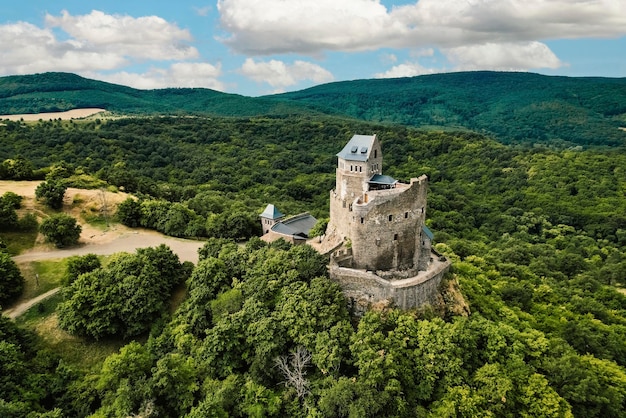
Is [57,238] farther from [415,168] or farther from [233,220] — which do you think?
[415,168]

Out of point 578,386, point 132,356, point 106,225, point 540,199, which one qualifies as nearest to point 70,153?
point 106,225

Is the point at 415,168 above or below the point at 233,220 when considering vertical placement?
below

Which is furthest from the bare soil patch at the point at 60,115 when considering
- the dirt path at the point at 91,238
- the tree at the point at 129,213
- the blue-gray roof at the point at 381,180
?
the blue-gray roof at the point at 381,180

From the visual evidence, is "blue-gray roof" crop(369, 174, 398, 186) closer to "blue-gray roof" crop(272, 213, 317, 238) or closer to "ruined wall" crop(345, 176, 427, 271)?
"ruined wall" crop(345, 176, 427, 271)

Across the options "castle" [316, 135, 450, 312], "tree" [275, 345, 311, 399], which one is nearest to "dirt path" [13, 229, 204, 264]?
"castle" [316, 135, 450, 312]

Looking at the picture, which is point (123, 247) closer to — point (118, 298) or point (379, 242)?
point (118, 298)

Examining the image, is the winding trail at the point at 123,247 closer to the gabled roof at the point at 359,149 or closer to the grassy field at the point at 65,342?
the grassy field at the point at 65,342

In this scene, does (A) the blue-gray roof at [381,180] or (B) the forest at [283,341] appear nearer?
(B) the forest at [283,341]
